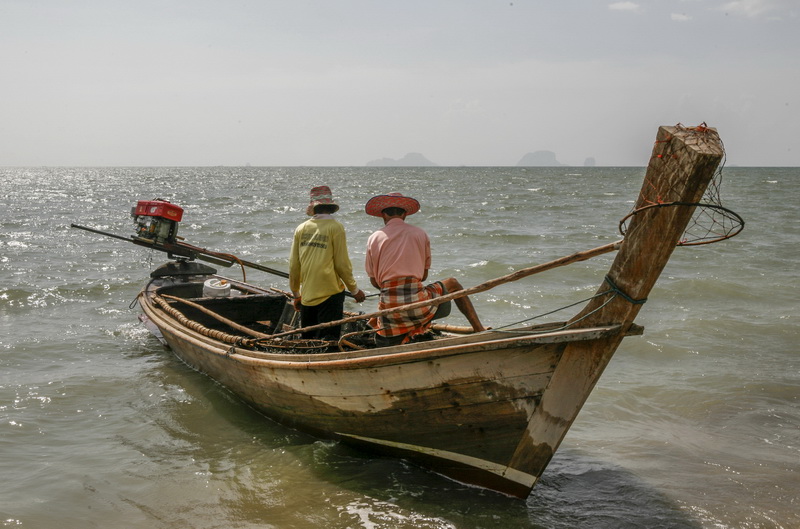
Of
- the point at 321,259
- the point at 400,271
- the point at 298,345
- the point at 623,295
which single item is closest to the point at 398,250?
the point at 400,271

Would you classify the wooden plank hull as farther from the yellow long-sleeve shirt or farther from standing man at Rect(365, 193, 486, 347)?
the yellow long-sleeve shirt

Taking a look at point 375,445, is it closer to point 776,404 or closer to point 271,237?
point 776,404

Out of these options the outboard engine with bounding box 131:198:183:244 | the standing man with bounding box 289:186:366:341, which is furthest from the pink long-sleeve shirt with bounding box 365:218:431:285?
the outboard engine with bounding box 131:198:183:244

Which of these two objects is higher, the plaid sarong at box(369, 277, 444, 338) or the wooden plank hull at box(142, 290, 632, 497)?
the plaid sarong at box(369, 277, 444, 338)

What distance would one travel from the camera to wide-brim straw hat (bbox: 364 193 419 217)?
4949mm

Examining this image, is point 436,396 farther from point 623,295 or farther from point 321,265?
point 321,265

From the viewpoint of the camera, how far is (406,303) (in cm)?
505

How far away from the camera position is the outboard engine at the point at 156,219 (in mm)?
9102

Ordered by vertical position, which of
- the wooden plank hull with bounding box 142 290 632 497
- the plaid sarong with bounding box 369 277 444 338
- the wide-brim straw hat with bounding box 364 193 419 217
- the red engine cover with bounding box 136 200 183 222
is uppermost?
the wide-brim straw hat with bounding box 364 193 419 217

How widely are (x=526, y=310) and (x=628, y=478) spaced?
6.16m

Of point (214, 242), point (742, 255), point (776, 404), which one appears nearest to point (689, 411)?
point (776, 404)

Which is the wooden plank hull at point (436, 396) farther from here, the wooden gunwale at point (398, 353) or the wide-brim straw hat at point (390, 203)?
the wide-brim straw hat at point (390, 203)

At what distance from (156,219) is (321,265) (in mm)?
4351

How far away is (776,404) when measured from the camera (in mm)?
6848
